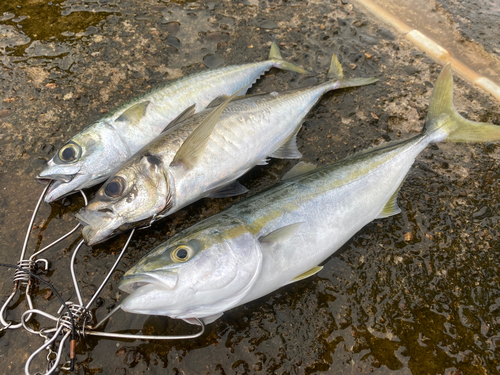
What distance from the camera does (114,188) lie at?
221 centimetres

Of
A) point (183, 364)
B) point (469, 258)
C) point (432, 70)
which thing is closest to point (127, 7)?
point (432, 70)

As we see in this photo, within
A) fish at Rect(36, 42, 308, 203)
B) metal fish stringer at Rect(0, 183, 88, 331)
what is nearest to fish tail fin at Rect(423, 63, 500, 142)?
fish at Rect(36, 42, 308, 203)

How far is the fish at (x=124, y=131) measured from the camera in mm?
2535

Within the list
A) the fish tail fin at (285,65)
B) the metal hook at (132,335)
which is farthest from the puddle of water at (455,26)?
the metal hook at (132,335)

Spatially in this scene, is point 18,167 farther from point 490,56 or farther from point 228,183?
point 490,56

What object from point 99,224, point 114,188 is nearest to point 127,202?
point 114,188

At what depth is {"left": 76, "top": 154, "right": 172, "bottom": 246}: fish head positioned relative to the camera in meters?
2.17

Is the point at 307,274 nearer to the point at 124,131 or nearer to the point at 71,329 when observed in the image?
the point at 71,329

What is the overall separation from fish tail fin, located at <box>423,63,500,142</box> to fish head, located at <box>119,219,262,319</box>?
1984 millimetres

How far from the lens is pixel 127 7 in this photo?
4070 mm

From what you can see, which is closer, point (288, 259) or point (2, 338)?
point (288, 259)

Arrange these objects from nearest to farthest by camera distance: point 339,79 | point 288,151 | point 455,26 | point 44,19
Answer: point 288,151 → point 339,79 → point 44,19 → point 455,26

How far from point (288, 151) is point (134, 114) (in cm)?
145

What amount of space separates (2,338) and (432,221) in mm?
3476
